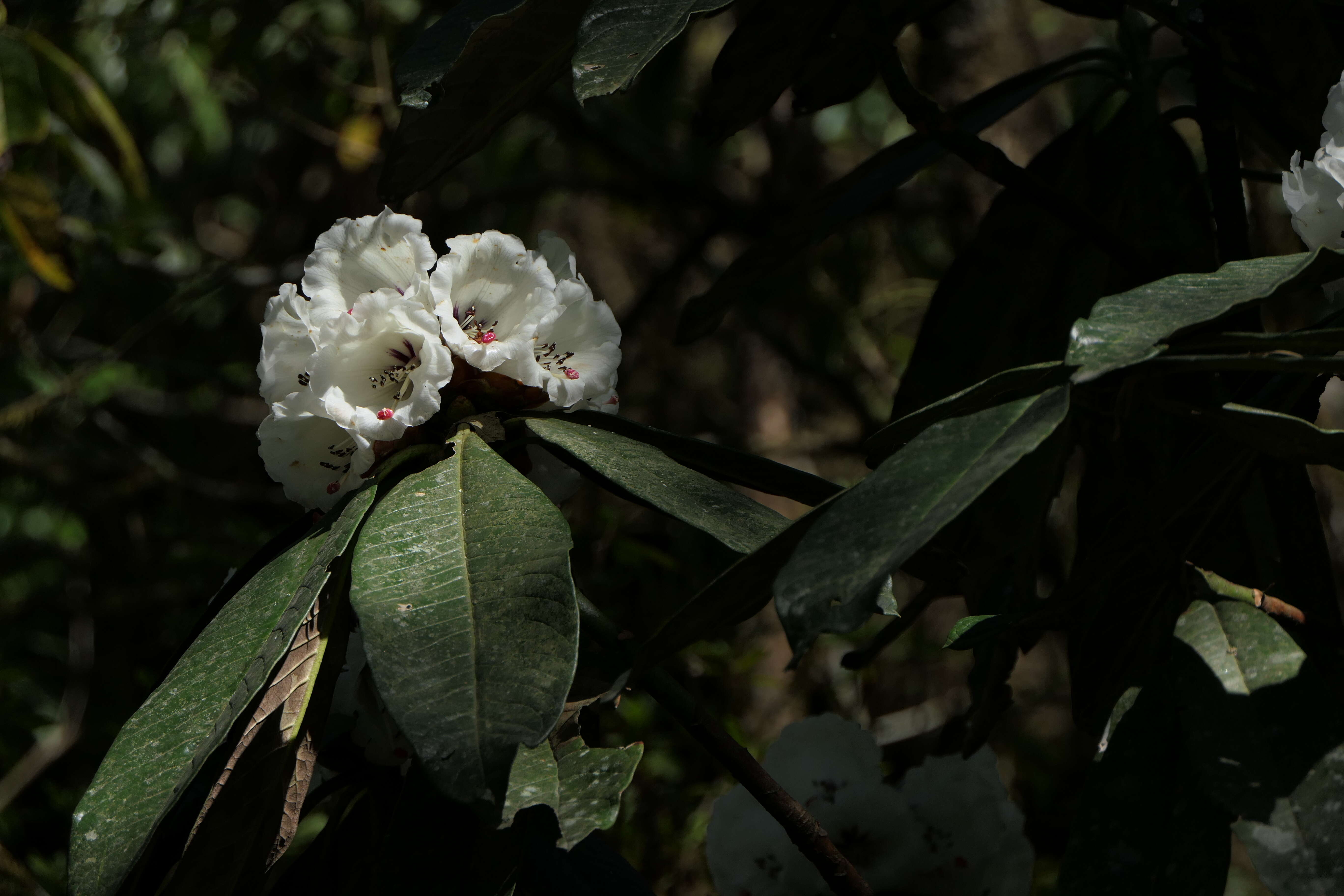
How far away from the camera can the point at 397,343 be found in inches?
31.5

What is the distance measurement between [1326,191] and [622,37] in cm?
49

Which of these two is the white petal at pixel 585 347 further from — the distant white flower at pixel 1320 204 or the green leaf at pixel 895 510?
the distant white flower at pixel 1320 204

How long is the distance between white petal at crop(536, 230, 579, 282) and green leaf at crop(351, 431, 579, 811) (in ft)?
0.83

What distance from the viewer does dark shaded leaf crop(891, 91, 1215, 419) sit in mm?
1185

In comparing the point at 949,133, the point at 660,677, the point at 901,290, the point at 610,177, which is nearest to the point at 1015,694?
the point at 901,290

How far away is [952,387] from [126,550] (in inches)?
80.3

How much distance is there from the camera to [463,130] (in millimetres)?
912

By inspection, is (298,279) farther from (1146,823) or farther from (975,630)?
(1146,823)

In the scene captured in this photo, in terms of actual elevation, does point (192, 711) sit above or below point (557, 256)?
below

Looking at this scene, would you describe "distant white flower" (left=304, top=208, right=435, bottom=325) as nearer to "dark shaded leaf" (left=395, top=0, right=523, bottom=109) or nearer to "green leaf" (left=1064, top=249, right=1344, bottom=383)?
"dark shaded leaf" (left=395, top=0, right=523, bottom=109)

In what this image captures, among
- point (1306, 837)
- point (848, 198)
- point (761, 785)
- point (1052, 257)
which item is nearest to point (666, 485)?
point (761, 785)

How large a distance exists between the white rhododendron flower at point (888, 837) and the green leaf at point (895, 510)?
50cm

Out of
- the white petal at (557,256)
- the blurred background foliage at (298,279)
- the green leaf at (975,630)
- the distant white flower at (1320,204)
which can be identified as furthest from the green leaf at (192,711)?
the blurred background foliage at (298,279)

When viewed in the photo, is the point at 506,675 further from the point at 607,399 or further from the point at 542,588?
the point at 607,399
